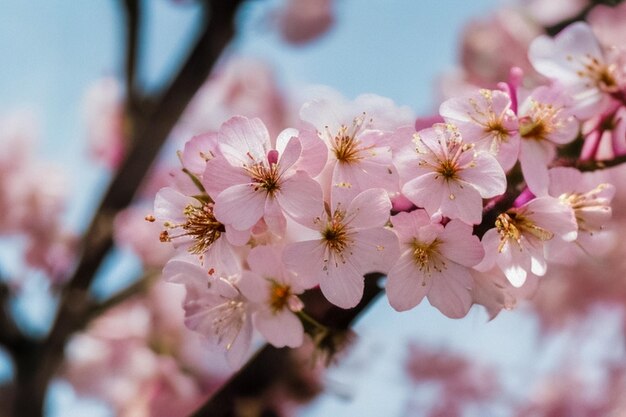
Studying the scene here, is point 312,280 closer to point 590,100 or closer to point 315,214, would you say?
point 315,214

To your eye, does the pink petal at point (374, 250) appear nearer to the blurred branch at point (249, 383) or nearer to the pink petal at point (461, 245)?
the pink petal at point (461, 245)

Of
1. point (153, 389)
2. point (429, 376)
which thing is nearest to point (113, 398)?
point (153, 389)

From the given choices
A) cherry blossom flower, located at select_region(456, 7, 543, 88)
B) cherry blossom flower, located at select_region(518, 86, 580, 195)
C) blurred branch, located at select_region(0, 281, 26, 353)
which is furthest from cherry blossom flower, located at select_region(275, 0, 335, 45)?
cherry blossom flower, located at select_region(518, 86, 580, 195)

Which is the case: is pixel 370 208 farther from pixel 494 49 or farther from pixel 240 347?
pixel 494 49

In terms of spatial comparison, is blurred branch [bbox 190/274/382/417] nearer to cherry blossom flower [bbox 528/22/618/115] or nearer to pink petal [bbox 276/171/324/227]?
pink petal [bbox 276/171/324/227]

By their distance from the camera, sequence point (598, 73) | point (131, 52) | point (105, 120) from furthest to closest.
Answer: point (105, 120) → point (131, 52) → point (598, 73)

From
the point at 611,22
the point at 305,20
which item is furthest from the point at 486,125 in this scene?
the point at 305,20
